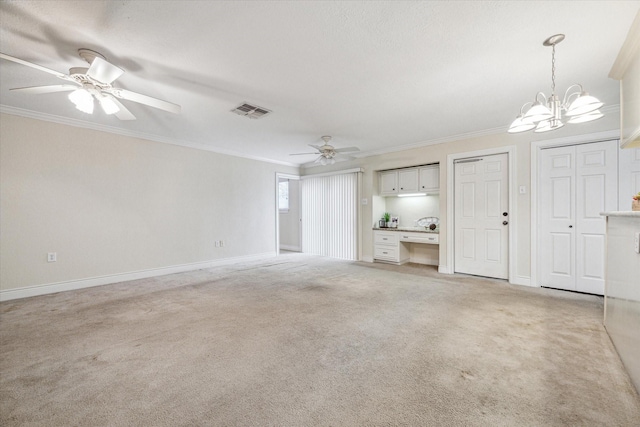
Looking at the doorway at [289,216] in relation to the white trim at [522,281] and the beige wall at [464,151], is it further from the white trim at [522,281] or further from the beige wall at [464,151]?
the white trim at [522,281]

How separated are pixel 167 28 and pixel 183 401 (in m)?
2.60

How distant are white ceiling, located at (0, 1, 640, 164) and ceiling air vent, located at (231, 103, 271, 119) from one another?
5.4 inches

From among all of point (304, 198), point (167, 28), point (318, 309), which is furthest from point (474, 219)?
point (167, 28)

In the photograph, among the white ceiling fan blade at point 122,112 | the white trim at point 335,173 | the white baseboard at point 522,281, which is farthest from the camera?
the white trim at point 335,173

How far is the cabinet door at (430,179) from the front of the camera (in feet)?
17.0

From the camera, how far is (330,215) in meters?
6.86

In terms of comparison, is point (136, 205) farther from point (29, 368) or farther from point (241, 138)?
point (29, 368)

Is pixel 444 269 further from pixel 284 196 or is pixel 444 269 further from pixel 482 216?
pixel 284 196

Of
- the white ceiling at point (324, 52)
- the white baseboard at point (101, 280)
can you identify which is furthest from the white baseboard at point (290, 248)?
the white ceiling at point (324, 52)

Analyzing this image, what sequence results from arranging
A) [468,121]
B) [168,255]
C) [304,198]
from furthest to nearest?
[304,198], [168,255], [468,121]

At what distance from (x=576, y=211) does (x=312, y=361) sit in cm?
415

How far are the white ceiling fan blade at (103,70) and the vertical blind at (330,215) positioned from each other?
4859 millimetres

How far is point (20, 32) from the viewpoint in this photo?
205cm

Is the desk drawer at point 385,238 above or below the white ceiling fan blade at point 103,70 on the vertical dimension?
below
